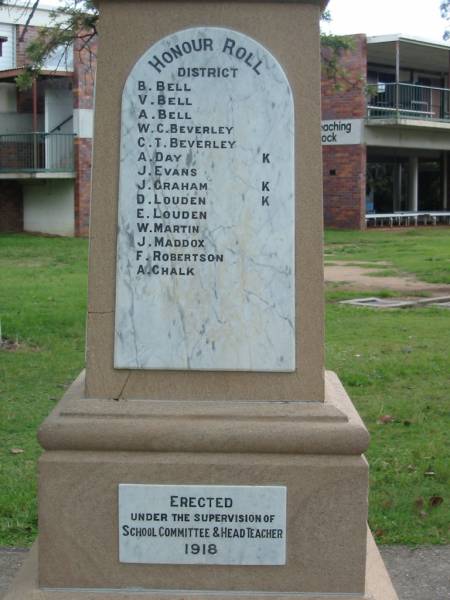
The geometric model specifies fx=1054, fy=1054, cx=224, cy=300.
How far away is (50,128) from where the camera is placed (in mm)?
30953

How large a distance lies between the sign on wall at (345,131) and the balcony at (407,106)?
1.50ft

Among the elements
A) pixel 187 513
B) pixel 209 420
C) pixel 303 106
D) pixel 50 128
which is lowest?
pixel 187 513

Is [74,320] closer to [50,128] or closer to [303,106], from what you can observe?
[303,106]

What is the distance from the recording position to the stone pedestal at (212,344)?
385 cm

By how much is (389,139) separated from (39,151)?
12153mm

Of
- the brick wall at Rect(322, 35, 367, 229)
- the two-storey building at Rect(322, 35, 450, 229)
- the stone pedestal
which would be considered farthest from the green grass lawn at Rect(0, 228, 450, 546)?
the two-storey building at Rect(322, 35, 450, 229)

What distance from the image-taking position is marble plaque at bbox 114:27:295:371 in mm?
3969

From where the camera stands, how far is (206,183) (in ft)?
→ 13.1

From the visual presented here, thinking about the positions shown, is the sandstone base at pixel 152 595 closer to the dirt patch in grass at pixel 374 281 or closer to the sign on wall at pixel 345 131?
the dirt patch in grass at pixel 374 281

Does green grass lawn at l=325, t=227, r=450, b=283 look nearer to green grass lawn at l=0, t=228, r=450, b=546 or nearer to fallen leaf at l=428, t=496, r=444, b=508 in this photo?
green grass lawn at l=0, t=228, r=450, b=546

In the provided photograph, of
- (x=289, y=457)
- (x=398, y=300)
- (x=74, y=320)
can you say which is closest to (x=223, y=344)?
(x=289, y=457)

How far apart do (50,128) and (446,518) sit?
88.0ft

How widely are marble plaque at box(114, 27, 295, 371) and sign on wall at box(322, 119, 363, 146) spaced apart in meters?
31.0

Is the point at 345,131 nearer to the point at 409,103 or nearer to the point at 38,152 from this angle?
the point at 409,103
